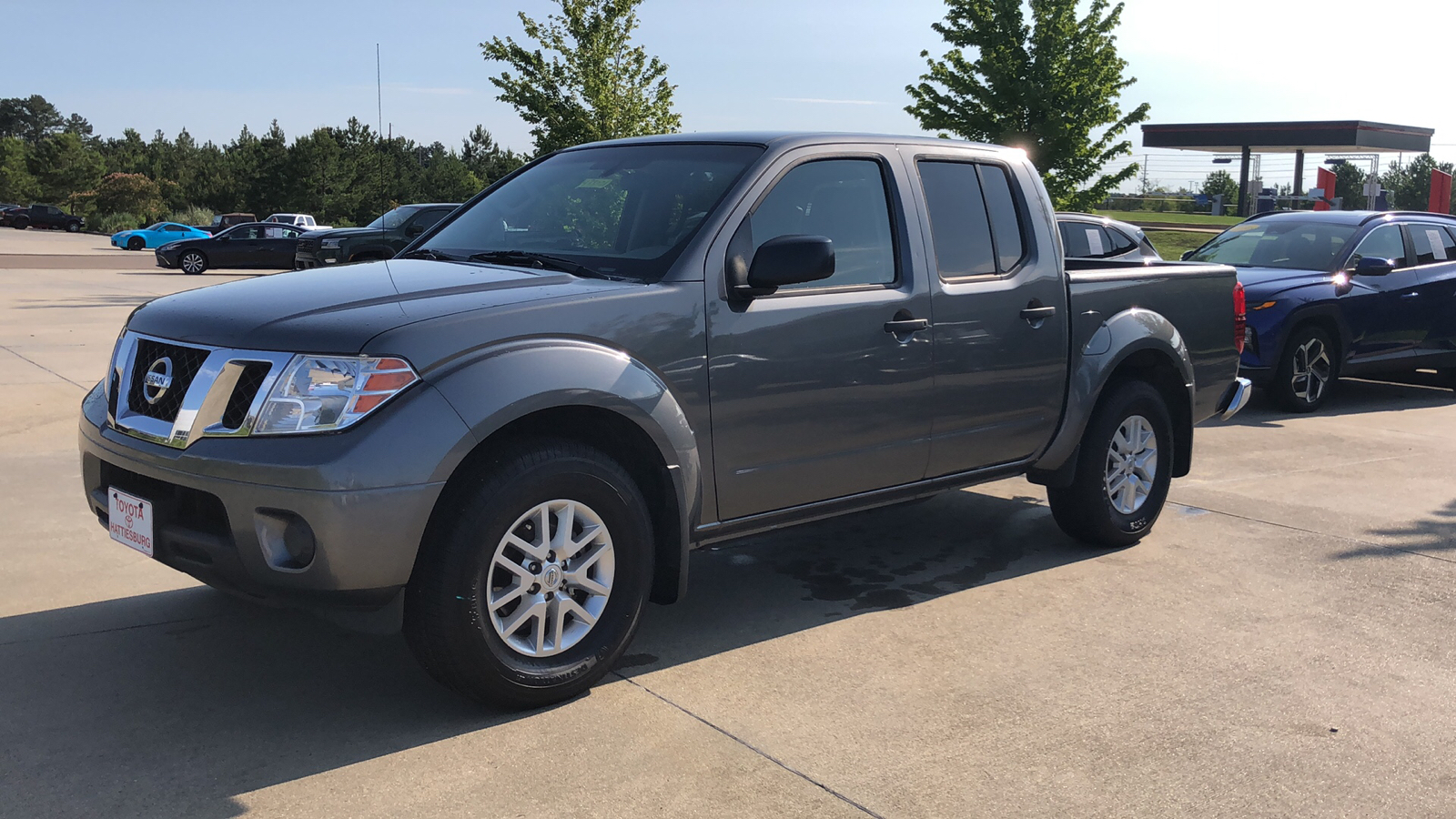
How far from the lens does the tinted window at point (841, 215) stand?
4.46 metres

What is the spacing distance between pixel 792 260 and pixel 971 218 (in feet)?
4.58

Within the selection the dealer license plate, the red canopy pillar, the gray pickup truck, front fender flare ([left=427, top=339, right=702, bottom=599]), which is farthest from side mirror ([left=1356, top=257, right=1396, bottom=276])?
the red canopy pillar

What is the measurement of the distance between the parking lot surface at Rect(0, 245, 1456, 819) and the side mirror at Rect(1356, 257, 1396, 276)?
507 cm

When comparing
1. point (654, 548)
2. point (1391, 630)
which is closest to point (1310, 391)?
point (1391, 630)

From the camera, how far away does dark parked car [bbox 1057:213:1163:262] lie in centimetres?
1303

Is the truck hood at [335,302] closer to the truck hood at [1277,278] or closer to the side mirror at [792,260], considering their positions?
the side mirror at [792,260]

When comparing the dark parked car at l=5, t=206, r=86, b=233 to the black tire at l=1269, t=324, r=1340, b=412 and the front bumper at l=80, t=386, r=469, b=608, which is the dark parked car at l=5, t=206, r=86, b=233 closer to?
the black tire at l=1269, t=324, r=1340, b=412

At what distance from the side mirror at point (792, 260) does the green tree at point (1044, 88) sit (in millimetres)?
21360

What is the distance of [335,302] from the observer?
12.2 feet

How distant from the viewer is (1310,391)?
34.9 ft

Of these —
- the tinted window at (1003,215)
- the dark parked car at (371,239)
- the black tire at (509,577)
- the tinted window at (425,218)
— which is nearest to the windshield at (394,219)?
the dark parked car at (371,239)

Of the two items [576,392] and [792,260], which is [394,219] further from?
[576,392]

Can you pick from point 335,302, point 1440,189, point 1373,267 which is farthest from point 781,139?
point 1440,189

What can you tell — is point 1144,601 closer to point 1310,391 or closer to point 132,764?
Answer: point 132,764
